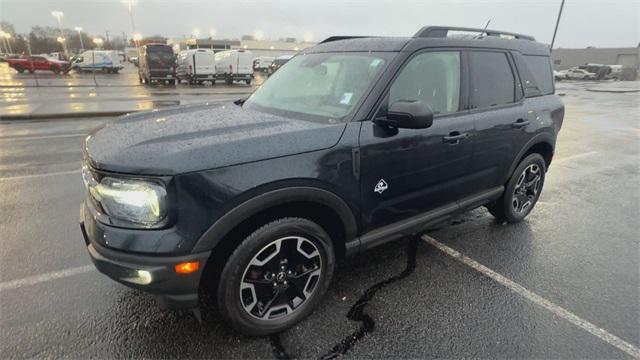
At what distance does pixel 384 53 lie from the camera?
2.89 meters

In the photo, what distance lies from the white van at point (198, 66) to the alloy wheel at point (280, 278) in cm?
2599

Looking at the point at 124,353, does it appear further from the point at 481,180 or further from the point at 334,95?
the point at 481,180

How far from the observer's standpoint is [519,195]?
168 inches

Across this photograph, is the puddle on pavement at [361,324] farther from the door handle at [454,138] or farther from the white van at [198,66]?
the white van at [198,66]

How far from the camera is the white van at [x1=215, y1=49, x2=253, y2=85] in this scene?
27234 millimetres

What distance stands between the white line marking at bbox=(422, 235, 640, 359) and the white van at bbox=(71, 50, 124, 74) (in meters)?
41.4

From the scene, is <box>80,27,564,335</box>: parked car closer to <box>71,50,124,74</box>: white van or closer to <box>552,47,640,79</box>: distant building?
<box>71,50,124,74</box>: white van

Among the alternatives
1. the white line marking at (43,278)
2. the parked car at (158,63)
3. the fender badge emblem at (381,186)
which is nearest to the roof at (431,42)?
the fender badge emblem at (381,186)

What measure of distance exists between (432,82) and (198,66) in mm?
25614

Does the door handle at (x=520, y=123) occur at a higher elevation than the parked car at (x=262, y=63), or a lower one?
higher

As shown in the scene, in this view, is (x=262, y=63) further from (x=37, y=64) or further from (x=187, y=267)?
(x=187, y=267)

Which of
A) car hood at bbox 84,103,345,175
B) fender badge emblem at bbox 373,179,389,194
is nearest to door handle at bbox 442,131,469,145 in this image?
fender badge emblem at bbox 373,179,389,194

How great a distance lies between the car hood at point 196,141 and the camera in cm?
201

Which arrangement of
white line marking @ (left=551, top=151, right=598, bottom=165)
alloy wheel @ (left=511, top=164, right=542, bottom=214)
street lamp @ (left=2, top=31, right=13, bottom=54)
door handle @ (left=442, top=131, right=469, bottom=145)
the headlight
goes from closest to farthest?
the headlight → door handle @ (left=442, top=131, right=469, bottom=145) → alloy wheel @ (left=511, top=164, right=542, bottom=214) → white line marking @ (left=551, top=151, right=598, bottom=165) → street lamp @ (left=2, top=31, right=13, bottom=54)
